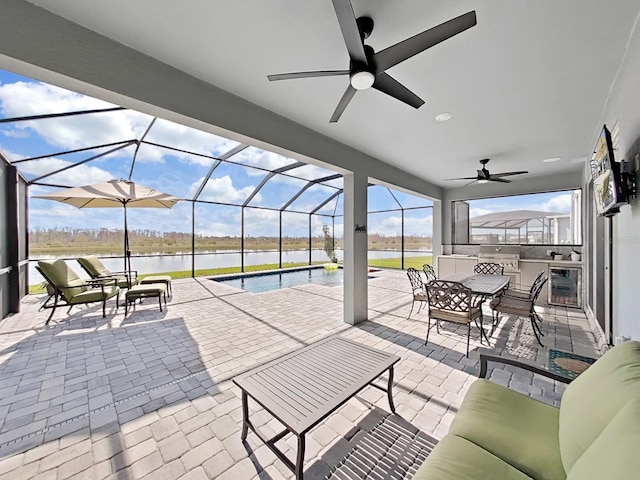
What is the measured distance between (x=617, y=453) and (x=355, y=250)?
359cm

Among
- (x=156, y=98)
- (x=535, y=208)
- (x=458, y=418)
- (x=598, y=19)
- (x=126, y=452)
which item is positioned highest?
(x=598, y=19)

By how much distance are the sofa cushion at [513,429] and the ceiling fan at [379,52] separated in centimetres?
217

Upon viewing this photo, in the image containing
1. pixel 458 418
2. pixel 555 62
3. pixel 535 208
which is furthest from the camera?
pixel 535 208

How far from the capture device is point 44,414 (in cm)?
211

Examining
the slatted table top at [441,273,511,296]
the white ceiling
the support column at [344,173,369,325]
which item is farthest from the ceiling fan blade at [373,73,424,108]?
the slatted table top at [441,273,511,296]

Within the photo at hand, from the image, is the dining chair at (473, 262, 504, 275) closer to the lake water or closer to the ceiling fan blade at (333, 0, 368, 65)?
the lake water

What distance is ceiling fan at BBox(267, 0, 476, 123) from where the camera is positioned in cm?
147

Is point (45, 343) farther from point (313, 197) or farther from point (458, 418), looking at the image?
point (313, 197)

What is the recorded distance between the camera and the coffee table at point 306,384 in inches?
57.4

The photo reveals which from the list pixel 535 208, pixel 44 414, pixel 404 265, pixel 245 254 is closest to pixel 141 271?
pixel 245 254

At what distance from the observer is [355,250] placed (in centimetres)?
434

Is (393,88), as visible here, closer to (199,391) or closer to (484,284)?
(199,391)

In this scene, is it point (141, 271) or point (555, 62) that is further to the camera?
point (141, 271)

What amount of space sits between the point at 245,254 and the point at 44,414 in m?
7.79
